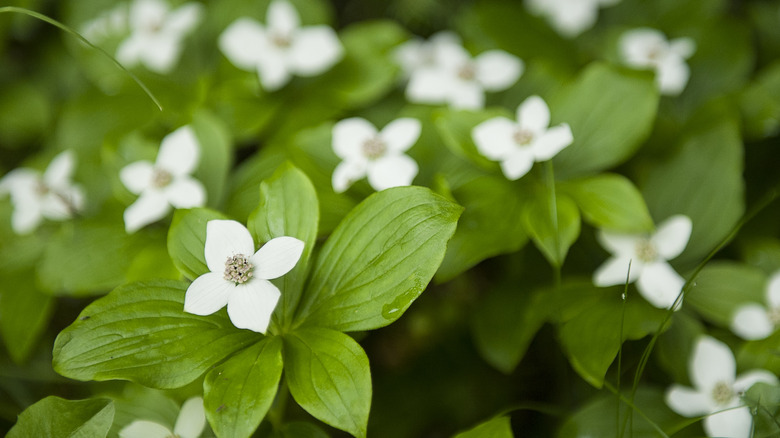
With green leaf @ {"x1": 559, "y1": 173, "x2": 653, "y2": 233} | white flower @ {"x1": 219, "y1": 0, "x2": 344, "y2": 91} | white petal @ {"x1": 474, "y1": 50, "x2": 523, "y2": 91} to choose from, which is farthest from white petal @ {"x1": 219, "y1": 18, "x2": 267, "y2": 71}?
green leaf @ {"x1": 559, "y1": 173, "x2": 653, "y2": 233}

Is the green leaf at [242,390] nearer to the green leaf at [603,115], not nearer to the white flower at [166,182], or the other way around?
the white flower at [166,182]

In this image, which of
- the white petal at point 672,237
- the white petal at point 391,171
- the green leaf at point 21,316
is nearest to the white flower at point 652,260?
the white petal at point 672,237

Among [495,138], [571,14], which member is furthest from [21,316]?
[571,14]

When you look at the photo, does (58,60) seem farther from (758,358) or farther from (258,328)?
(758,358)

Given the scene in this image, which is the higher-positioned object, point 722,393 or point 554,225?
point 554,225

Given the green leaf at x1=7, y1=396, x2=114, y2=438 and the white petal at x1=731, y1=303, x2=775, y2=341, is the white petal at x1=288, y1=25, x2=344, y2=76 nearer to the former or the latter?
the green leaf at x1=7, y1=396, x2=114, y2=438

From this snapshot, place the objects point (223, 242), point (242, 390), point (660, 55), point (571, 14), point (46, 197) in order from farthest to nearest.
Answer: point (571, 14) < point (660, 55) < point (46, 197) < point (223, 242) < point (242, 390)

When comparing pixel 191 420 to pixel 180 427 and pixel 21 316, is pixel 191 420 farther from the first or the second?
pixel 21 316
